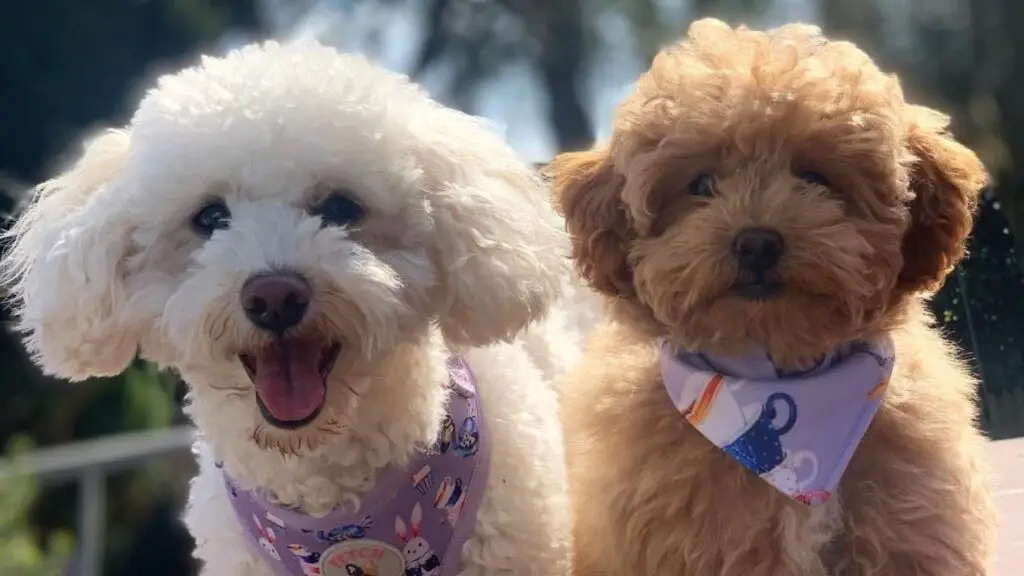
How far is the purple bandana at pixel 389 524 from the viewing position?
6.31 feet

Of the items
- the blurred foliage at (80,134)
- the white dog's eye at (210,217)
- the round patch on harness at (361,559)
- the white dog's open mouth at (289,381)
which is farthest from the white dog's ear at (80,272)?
the blurred foliage at (80,134)

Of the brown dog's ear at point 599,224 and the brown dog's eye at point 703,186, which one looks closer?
the brown dog's eye at point 703,186

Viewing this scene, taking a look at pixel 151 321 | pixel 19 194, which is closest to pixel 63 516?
pixel 19 194

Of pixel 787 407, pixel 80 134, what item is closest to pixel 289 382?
pixel 787 407

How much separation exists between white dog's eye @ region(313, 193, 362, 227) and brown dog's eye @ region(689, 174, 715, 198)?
0.56 metres

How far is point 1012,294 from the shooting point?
10.3 feet

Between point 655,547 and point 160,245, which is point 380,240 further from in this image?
point 655,547

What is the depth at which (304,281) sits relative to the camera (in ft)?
5.25

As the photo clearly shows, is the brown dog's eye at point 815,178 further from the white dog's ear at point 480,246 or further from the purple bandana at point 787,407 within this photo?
the white dog's ear at point 480,246

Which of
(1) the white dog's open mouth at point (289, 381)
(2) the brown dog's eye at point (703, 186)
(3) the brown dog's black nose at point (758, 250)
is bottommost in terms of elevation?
(1) the white dog's open mouth at point (289, 381)

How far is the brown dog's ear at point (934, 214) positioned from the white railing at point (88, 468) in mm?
2354

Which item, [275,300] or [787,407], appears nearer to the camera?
[275,300]

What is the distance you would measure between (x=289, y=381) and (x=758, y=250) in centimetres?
76

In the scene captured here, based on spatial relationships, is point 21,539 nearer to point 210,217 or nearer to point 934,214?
point 210,217
